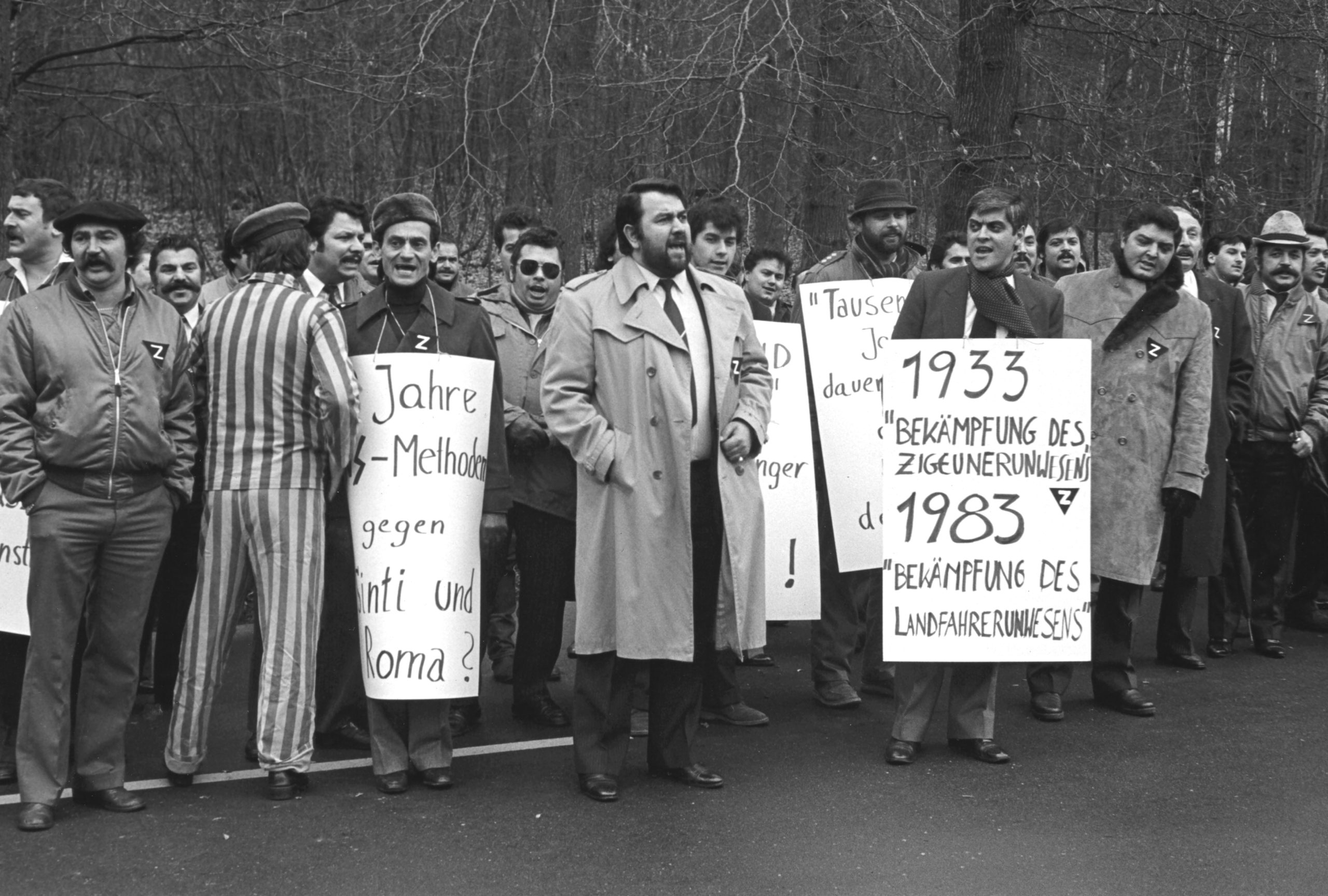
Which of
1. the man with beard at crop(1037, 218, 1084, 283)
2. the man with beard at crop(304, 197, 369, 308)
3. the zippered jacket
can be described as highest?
the man with beard at crop(1037, 218, 1084, 283)

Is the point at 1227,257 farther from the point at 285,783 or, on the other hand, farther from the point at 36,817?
the point at 36,817

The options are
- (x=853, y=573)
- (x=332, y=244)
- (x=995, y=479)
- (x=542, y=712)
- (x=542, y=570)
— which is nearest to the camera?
(x=995, y=479)

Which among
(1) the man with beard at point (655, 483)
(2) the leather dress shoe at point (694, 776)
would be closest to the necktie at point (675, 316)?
(1) the man with beard at point (655, 483)

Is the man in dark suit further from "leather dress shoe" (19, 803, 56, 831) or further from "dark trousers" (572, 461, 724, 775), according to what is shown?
"leather dress shoe" (19, 803, 56, 831)

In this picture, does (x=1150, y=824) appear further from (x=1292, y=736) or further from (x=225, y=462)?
(x=225, y=462)

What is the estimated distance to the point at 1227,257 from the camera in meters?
11.0

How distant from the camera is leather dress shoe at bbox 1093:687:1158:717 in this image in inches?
283

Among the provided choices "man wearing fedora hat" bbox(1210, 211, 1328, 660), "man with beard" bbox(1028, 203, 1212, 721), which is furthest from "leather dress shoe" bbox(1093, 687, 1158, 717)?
"man wearing fedora hat" bbox(1210, 211, 1328, 660)

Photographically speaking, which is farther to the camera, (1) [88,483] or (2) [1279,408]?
(2) [1279,408]

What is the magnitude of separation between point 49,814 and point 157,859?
58 centimetres

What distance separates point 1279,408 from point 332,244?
17.4 feet

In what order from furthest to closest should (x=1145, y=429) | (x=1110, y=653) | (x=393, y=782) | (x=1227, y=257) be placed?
1. (x=1227, y=257)
2. (x=1110, y=653)
3. (x=1145, y=429)
4. (x=393, y=782)

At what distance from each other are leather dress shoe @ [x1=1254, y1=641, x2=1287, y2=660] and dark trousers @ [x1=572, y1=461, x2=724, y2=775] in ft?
12.8

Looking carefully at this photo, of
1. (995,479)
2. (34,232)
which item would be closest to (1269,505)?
(995,479)
